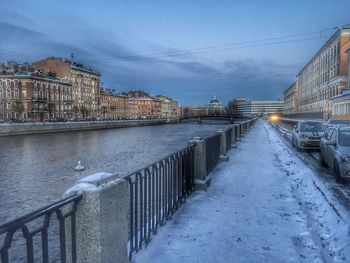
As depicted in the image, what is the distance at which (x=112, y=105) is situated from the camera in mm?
147250

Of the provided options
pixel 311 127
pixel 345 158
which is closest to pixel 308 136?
pixel 311 127

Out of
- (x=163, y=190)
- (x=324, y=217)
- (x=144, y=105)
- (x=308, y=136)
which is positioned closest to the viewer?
(x=163, y=190)

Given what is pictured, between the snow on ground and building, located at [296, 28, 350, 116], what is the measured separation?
5673 centimetres

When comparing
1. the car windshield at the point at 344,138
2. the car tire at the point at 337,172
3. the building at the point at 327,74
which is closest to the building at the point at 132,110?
the building at the point at 327,74

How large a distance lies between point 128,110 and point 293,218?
537ft

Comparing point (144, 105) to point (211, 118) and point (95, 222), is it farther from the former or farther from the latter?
point (95, 222)

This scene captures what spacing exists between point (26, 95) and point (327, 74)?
74443 mm

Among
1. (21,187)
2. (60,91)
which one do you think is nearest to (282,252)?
(21,187)

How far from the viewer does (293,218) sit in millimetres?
6266

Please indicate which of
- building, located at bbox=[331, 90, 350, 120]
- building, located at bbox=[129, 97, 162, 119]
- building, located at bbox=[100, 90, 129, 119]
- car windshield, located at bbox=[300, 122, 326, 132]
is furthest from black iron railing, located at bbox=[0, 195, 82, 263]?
building, located at bbox=[129, 97, 162, 119]

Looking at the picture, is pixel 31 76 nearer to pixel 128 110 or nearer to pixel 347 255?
pixel 128 110

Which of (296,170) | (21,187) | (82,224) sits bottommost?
(21,187)

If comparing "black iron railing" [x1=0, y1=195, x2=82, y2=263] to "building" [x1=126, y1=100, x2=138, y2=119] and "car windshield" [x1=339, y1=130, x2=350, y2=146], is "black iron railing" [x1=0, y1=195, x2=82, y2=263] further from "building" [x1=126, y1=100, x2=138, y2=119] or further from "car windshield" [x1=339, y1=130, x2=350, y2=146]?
"building" [x1=126, y1=100, x2=138, y2=119]

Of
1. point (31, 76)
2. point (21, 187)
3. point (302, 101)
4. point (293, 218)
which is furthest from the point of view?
point (302, 101)
